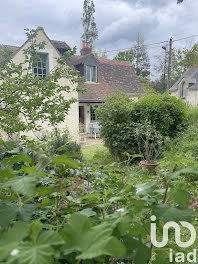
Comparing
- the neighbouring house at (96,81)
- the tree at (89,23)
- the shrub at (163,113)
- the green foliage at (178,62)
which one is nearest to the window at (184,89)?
the green foliage at (178,62)

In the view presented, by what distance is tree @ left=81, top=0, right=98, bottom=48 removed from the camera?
28172 mm

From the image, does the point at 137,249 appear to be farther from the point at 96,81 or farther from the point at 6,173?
the point at 96,81

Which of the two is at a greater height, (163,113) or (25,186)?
(163,113)

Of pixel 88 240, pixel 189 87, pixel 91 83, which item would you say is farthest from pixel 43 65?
pixel 189 87

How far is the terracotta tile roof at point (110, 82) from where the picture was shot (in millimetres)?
15612

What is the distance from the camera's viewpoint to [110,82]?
17.5 metres

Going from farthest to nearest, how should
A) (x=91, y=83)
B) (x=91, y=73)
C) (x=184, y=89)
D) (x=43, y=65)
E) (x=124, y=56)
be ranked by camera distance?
(x=124, y=56) → (x=184, y=89) → (x=91, y=83) → (x=91, y=73) → (x=43, y=65)

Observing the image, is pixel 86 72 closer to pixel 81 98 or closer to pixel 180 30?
pixel 81 98

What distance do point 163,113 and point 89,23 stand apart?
2534 cm

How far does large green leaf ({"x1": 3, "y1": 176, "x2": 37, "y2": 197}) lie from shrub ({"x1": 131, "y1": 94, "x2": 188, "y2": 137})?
25.1ft

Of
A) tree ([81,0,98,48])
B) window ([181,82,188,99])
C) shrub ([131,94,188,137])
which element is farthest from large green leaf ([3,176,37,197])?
tree ([81,0,98,48])

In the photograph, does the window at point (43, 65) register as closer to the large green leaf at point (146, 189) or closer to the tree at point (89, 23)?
the large green leaf at point (146, 189)

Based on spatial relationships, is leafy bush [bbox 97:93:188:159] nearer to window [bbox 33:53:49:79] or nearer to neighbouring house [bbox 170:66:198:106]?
window [bbox 33:53:49:79]

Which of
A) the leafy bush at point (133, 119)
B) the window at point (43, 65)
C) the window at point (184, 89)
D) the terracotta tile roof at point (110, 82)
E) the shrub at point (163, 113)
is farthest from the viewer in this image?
the window at point (184, 89)
